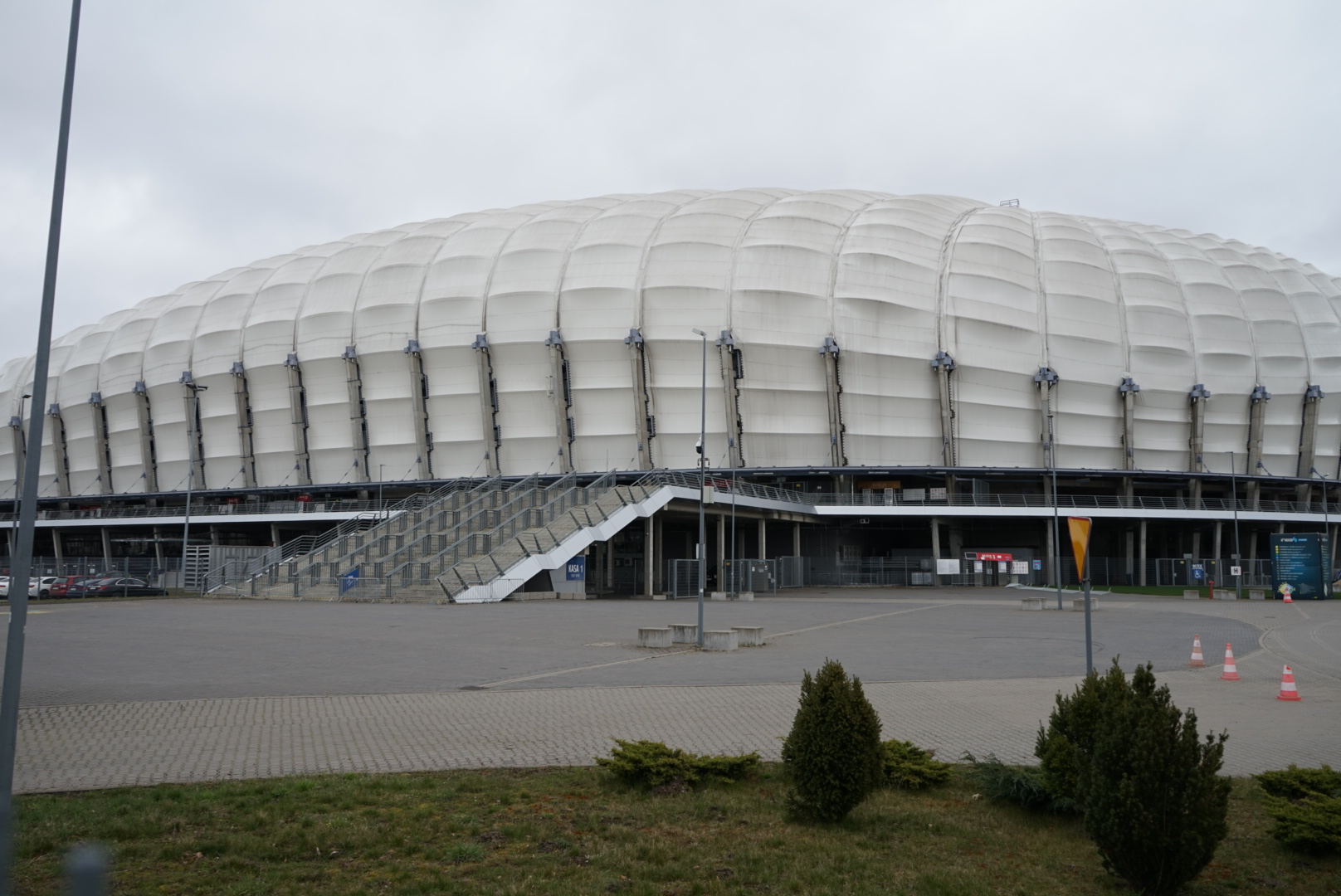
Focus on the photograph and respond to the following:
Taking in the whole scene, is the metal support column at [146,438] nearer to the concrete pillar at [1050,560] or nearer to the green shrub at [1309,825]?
the concrete pillar at [1050,560]

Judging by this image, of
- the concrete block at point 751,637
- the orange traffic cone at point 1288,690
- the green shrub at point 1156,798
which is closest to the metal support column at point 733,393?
the concrete block at point 751,637

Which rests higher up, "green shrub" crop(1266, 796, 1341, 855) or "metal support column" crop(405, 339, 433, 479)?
"metal support column" crop(405, 339, 433, 479)

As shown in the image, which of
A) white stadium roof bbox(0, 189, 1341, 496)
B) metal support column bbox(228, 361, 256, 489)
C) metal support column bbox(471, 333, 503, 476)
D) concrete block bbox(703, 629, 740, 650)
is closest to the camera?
concrete block bbox(703, 629, 740, 650)

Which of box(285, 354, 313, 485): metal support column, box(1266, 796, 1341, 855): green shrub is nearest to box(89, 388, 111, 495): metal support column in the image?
box(285, 354, 313, 485): metal support column

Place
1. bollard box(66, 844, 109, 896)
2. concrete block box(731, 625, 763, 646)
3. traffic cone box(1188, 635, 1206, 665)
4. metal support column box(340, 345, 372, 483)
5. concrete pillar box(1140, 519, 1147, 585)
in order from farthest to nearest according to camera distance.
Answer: metal support column box(340, 345, 372, 483), concrete pillar box(1140, 519, 1147, 585), concrete block box(731, 625, 763, 646), traffic cone box(1188, 635, 1206, 665), bollard box(66, 844, 109, 896)

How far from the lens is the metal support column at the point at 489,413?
228ft

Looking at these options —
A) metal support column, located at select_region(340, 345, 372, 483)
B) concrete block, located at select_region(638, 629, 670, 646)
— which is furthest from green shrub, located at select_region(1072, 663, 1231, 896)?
metal support column, located at select_region(340, 345, 372, 483)

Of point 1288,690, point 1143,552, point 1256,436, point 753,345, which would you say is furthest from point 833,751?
point 1256,436

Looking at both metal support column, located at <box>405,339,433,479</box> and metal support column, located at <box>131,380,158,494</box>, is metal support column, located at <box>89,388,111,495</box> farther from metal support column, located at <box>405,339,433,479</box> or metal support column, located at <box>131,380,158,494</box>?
metal support column, located at <box>405,339,433,479</box>

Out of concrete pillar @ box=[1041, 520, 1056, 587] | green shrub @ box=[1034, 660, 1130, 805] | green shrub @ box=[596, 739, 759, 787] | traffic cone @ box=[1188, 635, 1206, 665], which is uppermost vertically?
green shrub @ box=[1034, 660, 1130, 805]

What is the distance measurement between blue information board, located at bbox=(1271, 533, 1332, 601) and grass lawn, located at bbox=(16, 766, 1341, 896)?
4708 cm

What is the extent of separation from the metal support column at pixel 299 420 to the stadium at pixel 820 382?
7.0 inches

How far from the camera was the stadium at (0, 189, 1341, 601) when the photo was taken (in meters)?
66.4

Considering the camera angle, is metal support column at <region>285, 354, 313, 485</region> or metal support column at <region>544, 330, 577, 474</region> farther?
metal support column at <region>285, 354, 313, 485</region>
